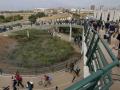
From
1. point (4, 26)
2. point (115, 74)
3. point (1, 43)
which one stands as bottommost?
point (1, 43)

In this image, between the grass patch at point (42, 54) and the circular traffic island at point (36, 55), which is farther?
the grass patch at point (42, 54)

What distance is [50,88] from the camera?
22.1 meters

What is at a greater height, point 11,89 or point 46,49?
point 11,89

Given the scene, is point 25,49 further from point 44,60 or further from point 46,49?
point 44,60

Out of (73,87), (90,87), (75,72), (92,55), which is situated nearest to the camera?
(73,87)

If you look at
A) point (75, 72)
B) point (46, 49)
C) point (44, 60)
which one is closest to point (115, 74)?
point (75, 72)

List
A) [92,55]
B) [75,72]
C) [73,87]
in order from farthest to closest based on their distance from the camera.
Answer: [75,72]
[92,55]
[73,87]

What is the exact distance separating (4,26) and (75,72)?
36858 millimetres

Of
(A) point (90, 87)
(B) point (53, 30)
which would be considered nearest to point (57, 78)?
(A) point (90, 87)

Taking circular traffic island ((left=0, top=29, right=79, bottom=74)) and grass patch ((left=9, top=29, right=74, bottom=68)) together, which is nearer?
circular traffic island ((left=0, top=29, right=79, bottom=74))

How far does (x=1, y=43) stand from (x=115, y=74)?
2204 inches

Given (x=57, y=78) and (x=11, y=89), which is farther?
(x=57, y=78)

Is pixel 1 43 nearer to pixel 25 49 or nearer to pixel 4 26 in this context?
pixel 4 26

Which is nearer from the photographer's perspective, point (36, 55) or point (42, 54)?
point (36, 55)
